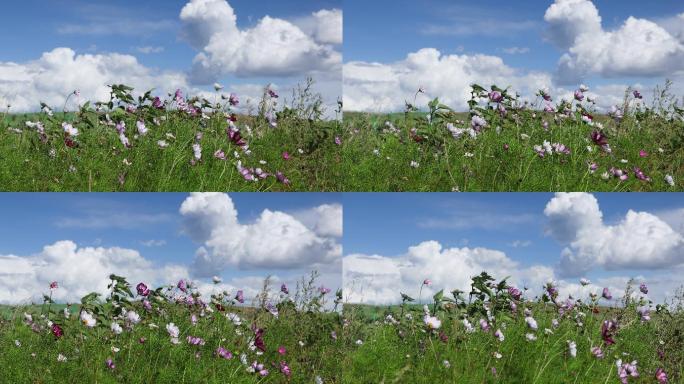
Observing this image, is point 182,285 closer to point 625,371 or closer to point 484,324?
point 484,324

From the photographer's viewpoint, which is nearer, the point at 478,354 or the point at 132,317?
the point at 478,354

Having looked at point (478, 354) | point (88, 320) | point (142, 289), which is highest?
point (142, 289)

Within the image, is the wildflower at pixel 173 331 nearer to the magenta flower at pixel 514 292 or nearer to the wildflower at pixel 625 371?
the magenta flower at pixel 514 292

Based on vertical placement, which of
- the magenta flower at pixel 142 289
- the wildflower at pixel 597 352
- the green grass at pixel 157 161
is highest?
the green grass at pixel 157 161

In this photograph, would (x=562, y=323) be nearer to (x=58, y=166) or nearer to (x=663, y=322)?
(x=663, y=322)

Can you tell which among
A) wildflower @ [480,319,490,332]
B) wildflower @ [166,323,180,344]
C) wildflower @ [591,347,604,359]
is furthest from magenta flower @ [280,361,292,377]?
wildflower @ [591,347,604,359]

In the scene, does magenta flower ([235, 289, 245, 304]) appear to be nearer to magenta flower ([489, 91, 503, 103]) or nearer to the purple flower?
the purple flower

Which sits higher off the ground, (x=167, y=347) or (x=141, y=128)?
(x=141, y=128)

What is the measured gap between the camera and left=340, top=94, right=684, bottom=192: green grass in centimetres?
703

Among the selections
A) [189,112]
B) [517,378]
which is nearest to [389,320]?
[517,378]

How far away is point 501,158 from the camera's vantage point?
745 cm

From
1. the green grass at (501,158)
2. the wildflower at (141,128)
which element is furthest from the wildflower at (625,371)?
the wildflower at (141,128)

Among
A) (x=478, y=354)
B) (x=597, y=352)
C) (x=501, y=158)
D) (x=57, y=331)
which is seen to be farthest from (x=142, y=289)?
(x=597, y=352)

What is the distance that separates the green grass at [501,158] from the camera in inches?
277
